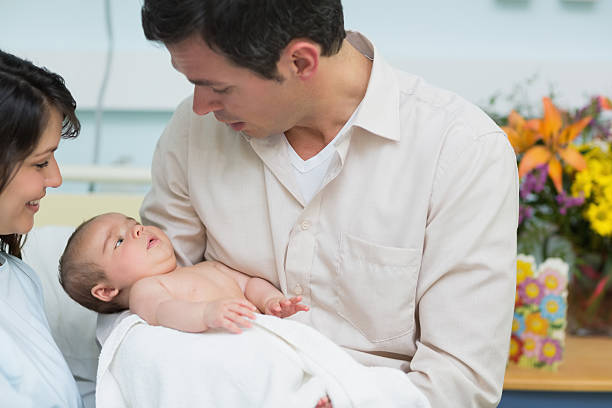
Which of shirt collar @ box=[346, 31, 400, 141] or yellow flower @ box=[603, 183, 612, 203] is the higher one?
shirt collar @ box=[346, 31, 400, 141]

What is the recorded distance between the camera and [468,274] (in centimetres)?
142

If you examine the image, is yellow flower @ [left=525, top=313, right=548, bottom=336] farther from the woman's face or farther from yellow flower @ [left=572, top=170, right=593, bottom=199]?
the woman's face

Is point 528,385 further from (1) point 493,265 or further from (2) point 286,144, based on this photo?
(2) point 286,144

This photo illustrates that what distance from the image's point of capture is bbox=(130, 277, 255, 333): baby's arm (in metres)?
1.32

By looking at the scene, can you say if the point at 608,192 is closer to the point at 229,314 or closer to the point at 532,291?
the point at 532,291

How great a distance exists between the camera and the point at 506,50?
2.60 metres

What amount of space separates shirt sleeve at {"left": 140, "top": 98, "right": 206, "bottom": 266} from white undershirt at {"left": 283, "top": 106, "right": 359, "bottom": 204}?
0.90 ft

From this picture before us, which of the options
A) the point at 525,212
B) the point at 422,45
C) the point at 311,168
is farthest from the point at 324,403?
the point at 422,45

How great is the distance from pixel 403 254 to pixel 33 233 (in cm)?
118

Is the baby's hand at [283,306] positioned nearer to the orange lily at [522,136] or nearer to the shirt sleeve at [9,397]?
the shirt sleeve at [9,397]

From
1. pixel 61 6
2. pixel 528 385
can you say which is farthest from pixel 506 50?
pixel 61 6

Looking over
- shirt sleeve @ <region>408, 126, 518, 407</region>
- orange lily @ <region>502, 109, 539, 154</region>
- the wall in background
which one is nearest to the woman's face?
shirt sleeve @ <region>408, 126, 518, 407</region>

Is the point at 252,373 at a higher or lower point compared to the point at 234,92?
lower

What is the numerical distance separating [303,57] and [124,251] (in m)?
0.61
